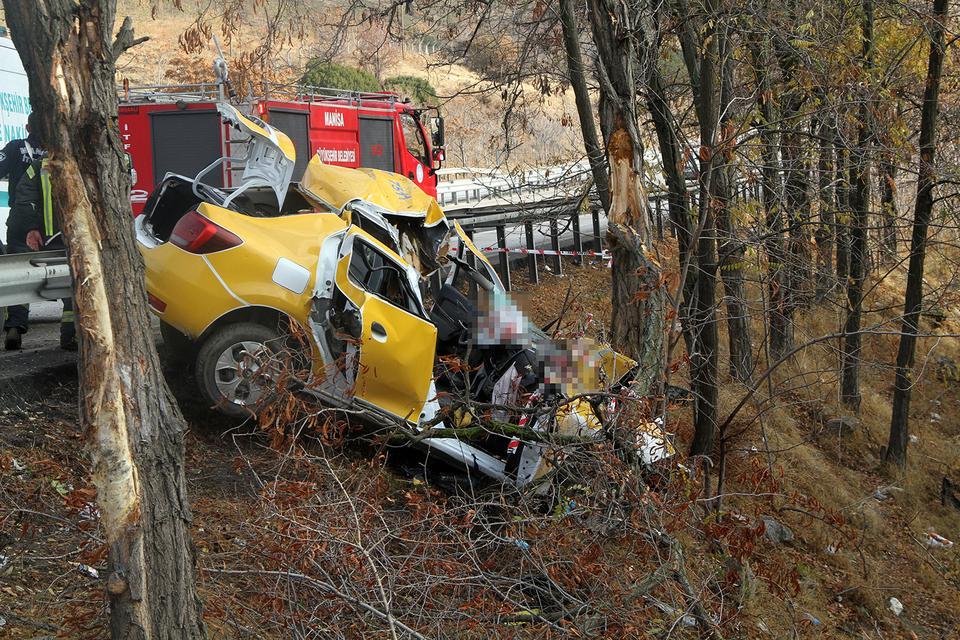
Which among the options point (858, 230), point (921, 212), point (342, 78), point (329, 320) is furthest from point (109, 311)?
point (342, 78)

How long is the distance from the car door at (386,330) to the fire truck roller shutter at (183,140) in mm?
7035

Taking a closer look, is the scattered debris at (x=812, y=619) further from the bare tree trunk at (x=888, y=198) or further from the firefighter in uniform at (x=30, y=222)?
the firefighter in uniform at (x=30, y=222)

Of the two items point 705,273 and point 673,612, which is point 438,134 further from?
point 673,612

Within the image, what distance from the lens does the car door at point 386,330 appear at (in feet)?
21.8

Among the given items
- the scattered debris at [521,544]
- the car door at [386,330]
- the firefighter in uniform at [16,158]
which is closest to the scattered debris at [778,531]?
the car door at [386,330]

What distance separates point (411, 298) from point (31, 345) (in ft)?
12.3

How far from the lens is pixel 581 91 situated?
10.1 m

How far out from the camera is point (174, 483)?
11.5ft

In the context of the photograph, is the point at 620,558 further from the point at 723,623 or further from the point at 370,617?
the point at 370,617

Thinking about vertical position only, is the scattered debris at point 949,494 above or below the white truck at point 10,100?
below

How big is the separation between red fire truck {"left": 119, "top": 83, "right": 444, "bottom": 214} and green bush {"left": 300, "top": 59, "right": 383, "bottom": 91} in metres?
8.02

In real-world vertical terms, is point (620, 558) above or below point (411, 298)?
below

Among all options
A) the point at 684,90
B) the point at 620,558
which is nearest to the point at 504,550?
the point at 620,558

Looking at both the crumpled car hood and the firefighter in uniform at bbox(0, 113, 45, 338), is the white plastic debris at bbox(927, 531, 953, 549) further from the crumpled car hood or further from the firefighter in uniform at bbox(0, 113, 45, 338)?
the firefighter in uniform at bbox(0, 113, 45, 338)
